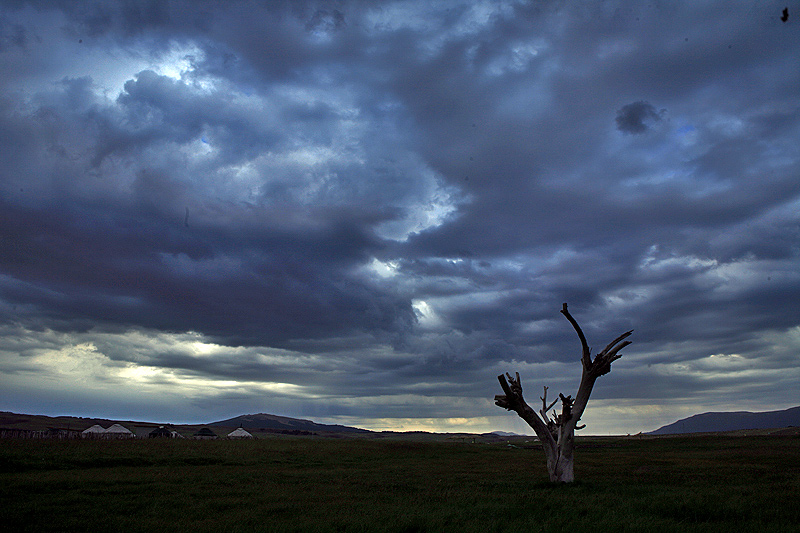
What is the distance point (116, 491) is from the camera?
80.5 feet

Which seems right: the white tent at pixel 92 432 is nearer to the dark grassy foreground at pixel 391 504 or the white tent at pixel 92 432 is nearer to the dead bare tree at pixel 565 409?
the dark grassy foreground at pixel 391 504

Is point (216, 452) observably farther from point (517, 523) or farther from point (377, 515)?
point (517, 523)

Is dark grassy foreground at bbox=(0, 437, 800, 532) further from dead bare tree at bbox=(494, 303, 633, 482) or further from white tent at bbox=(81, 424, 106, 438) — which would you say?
white tent at bbox=(81, 424, 106, 438)

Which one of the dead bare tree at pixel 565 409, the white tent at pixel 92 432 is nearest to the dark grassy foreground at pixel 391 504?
the dead bare tree at pixel 565 409

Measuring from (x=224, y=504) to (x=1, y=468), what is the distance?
78.8 ft

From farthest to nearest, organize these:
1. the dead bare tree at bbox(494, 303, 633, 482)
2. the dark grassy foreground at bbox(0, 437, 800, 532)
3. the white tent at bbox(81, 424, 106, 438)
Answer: the white tent at bbox(81, 424, 106, 438) < the dead bare tree at bbox(494, 303, 633, 482) < the dark grassy foreground at bbox(0, 437, 800, 532)

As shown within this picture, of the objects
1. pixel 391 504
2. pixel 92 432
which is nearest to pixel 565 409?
pixel 391 504

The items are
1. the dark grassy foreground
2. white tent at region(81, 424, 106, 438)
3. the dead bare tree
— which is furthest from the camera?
white tent at region(81, 424, 106, 438)

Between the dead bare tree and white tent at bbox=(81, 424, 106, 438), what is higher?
the dead bare tree

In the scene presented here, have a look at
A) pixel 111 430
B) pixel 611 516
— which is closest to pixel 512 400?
pixel 611 516

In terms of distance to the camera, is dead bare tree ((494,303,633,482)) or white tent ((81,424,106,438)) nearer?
dead bare tree ((494,303,633,482))

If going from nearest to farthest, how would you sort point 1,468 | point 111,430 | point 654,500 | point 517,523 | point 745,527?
point 745,527 < point 517,523 < point 654,500 < point 1,468 < point 111,430

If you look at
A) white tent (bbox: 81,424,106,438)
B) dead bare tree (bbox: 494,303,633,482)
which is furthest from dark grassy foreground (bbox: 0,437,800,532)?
white tent (bbox: 81,424,106,438)

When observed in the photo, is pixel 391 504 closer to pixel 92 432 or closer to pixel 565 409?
pixel 565 409
